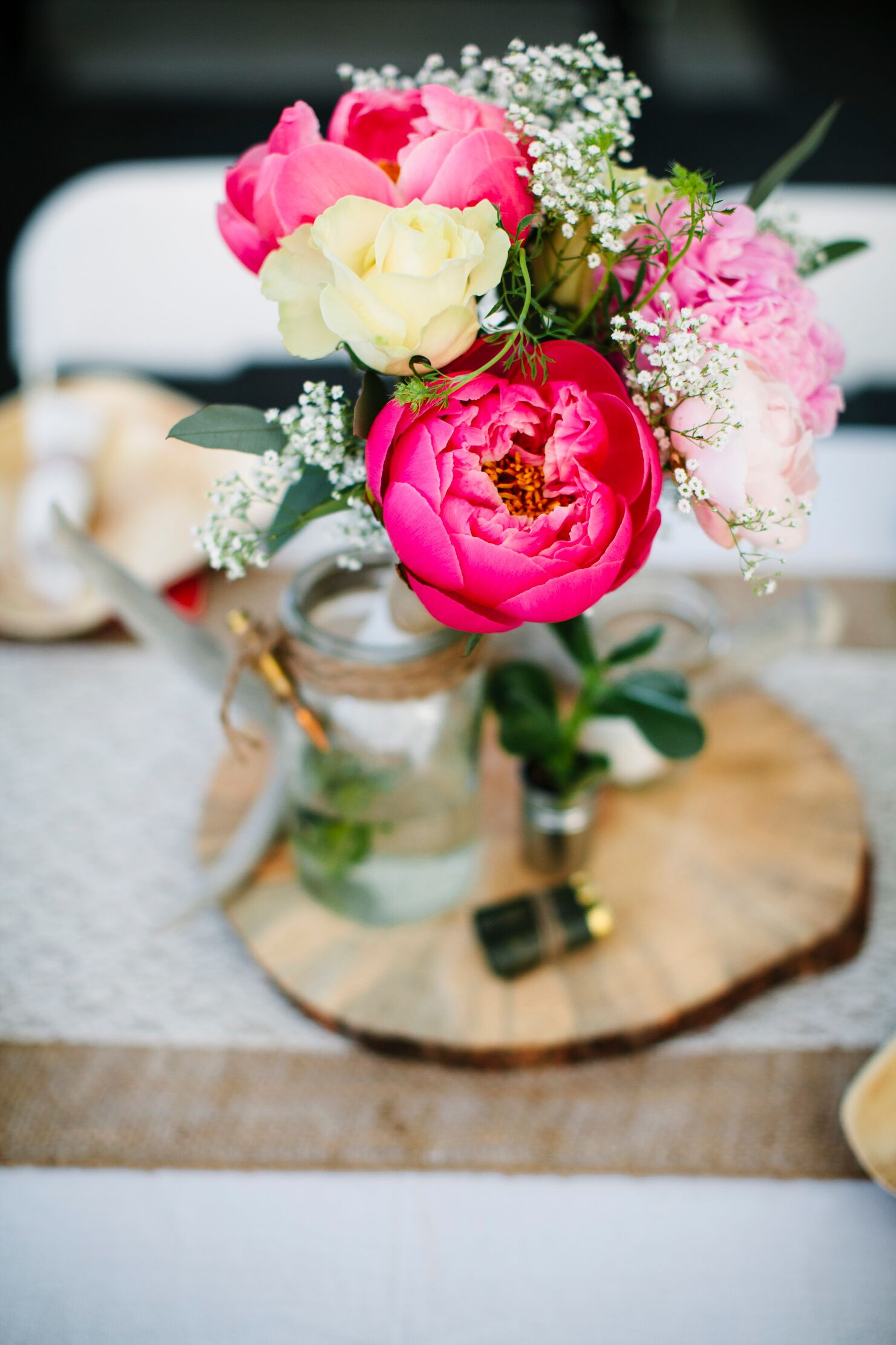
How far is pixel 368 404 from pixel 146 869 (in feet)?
1.48

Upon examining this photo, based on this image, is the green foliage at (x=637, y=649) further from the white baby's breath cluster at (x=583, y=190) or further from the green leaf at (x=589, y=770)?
the white baby's breath cluster at (x=583, y=190)

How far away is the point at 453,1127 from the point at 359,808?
0.21 meters

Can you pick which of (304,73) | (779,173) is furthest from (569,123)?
(304,73)

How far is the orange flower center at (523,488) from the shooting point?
402 mm

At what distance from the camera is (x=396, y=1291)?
0.52 meters

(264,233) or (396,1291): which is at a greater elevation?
(264,233)

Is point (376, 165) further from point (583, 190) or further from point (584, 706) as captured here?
point (584, 706)

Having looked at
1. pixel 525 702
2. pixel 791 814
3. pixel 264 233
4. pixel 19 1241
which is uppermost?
pixel 264 233

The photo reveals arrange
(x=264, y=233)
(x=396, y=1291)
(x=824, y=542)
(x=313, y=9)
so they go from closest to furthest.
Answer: (x=264, y=233) < (x=396, y=1291) < (x=824, y=542) < (x=313, y=9)

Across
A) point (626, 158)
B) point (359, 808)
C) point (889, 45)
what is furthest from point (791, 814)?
point (889, 45)

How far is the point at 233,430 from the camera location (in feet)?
1.50

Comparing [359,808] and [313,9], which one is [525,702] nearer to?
[359,808]

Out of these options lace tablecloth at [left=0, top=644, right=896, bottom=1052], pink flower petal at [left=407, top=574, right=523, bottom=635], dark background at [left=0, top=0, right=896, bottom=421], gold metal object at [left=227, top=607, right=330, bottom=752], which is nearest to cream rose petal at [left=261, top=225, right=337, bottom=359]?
pink flower petal at [left=407, top=574, right=523, bottom=635]

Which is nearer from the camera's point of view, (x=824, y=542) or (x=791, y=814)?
(x=791, y=814)
